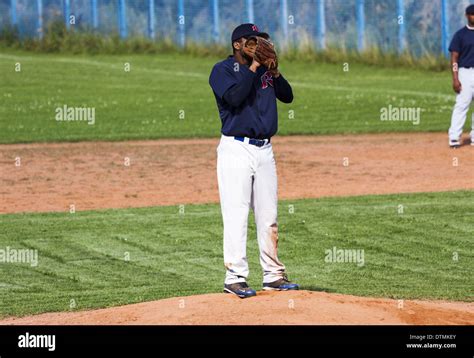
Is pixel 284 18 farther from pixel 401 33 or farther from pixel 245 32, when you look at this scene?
pixel 245 32

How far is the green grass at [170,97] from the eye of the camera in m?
26.2

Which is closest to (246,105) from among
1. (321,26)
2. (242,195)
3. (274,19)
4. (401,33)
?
(242,195)

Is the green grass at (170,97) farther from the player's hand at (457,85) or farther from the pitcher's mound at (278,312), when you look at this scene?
the pitcher's mound at (278,312)

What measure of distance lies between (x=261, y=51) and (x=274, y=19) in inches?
1316

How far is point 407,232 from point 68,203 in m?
5.51

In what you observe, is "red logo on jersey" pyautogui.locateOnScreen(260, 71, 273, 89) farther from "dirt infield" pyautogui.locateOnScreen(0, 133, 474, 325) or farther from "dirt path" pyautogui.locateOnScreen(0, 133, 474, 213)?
"dirt path" pyautogui.locateOnScreen(0, 133, 474, 213)

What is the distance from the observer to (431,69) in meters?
36.8

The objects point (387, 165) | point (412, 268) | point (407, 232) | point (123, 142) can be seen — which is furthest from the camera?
point (123, 142)

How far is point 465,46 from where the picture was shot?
834 inches

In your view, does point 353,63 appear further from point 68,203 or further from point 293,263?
point 293,263

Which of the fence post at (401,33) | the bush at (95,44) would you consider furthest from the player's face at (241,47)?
the bush at (95,44)

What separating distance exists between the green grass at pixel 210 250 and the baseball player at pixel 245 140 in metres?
1.96

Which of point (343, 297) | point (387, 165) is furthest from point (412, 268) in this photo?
point (387, 165)

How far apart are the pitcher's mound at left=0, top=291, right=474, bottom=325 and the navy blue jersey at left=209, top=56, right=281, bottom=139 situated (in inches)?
54.1
